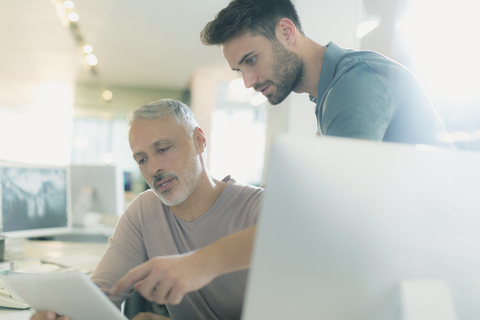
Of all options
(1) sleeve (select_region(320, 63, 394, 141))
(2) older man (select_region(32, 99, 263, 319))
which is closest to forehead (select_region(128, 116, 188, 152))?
(2) older man (select_region(32, 99, 263, 319))

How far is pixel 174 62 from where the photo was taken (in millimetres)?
5887

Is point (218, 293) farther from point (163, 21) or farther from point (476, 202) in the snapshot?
point (163, 21)

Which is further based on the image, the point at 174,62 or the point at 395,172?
the point at 174,62

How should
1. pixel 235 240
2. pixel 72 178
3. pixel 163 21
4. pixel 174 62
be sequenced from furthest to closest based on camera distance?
pixel 174 62 < pixel 163 21 < pixel 72 178 < pixel 235 240

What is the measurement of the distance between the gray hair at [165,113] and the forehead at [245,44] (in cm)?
26

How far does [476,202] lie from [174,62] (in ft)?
18.9

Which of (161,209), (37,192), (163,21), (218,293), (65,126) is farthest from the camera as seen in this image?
(65,126)

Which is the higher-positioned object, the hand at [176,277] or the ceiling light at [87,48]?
the ceiling light at [87,48]

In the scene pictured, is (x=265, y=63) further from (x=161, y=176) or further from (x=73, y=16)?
(x=73, y=16)

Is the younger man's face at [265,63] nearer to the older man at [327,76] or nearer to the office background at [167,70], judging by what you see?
the older man at [327,76]

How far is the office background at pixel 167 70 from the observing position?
2510mm

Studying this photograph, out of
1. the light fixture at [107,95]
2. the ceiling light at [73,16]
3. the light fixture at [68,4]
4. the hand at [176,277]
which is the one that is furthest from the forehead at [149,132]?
the light fixture at [107,95]

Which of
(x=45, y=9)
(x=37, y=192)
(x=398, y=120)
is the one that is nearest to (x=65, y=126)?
(x=45, y=9)

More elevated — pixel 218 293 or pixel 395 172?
pixel 395 172
